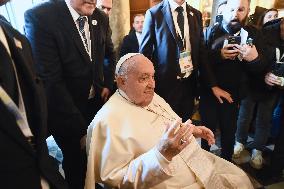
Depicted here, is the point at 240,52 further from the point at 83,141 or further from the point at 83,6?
the point at 83,141

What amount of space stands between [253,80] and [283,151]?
2.88 feet

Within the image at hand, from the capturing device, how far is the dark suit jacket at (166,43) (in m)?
2.62

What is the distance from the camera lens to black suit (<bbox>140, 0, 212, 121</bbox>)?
262 centimetres

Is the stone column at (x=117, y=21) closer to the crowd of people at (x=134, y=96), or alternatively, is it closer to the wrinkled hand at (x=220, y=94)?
the crowd of people at (x=134, y=96)

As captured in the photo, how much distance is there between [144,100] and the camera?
6.18ft

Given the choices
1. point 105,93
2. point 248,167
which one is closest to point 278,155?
point 248,167

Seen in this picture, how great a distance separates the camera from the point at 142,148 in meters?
1.73

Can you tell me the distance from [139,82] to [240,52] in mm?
1271

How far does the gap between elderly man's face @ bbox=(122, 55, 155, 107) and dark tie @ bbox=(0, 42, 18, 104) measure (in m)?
0.89

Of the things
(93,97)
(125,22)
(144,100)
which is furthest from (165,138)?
(125,22)

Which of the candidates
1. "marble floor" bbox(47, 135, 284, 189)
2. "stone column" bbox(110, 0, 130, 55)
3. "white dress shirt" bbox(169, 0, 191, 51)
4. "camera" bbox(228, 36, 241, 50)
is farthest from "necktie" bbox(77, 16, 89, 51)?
"stone column" bbox(110, 0, 130, 55)

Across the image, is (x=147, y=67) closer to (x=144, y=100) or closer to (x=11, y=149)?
(x=144, y=100)

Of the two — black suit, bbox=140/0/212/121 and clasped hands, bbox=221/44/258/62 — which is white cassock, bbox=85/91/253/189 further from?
clasped hands, bbox=221/44/258/62

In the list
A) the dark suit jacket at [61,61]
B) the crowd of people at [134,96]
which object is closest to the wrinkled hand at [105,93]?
the crowd of people at [134,96]
